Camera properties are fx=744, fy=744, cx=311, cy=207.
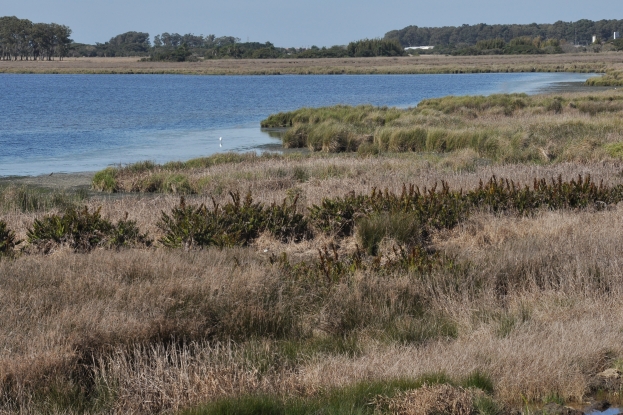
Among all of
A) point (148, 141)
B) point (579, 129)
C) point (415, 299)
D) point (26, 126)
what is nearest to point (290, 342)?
point (415, 299)

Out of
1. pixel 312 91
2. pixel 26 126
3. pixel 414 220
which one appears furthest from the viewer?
pixel 312 91

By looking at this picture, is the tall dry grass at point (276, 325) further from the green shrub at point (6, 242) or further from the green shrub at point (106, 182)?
the green shrub at point (106, 182)

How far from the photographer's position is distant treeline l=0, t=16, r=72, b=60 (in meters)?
174

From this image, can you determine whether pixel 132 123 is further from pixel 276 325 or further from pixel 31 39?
pixel 31 39

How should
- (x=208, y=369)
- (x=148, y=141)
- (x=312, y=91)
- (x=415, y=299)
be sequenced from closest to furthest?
(x=208, y=369), (x=415, y=299), (x=148, y=141), (x=312, y=91)

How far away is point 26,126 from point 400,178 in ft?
103

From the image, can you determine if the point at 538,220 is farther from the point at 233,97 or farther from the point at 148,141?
the point at 233,97

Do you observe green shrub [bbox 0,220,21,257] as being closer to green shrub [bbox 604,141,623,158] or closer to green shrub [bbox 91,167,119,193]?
green shrub [bbox 91,167,119,193]

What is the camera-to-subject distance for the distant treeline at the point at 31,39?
173750 millimetres

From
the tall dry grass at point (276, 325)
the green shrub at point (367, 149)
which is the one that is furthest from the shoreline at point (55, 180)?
the tall dry grass at point (276, 325)

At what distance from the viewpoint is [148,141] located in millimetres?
34625

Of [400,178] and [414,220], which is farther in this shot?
[400,178]

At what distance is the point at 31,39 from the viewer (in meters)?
176

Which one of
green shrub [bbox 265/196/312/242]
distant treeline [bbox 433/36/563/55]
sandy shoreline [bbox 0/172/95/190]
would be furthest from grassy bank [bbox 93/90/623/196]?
distant treeline [bbox 433/36/563/55]
